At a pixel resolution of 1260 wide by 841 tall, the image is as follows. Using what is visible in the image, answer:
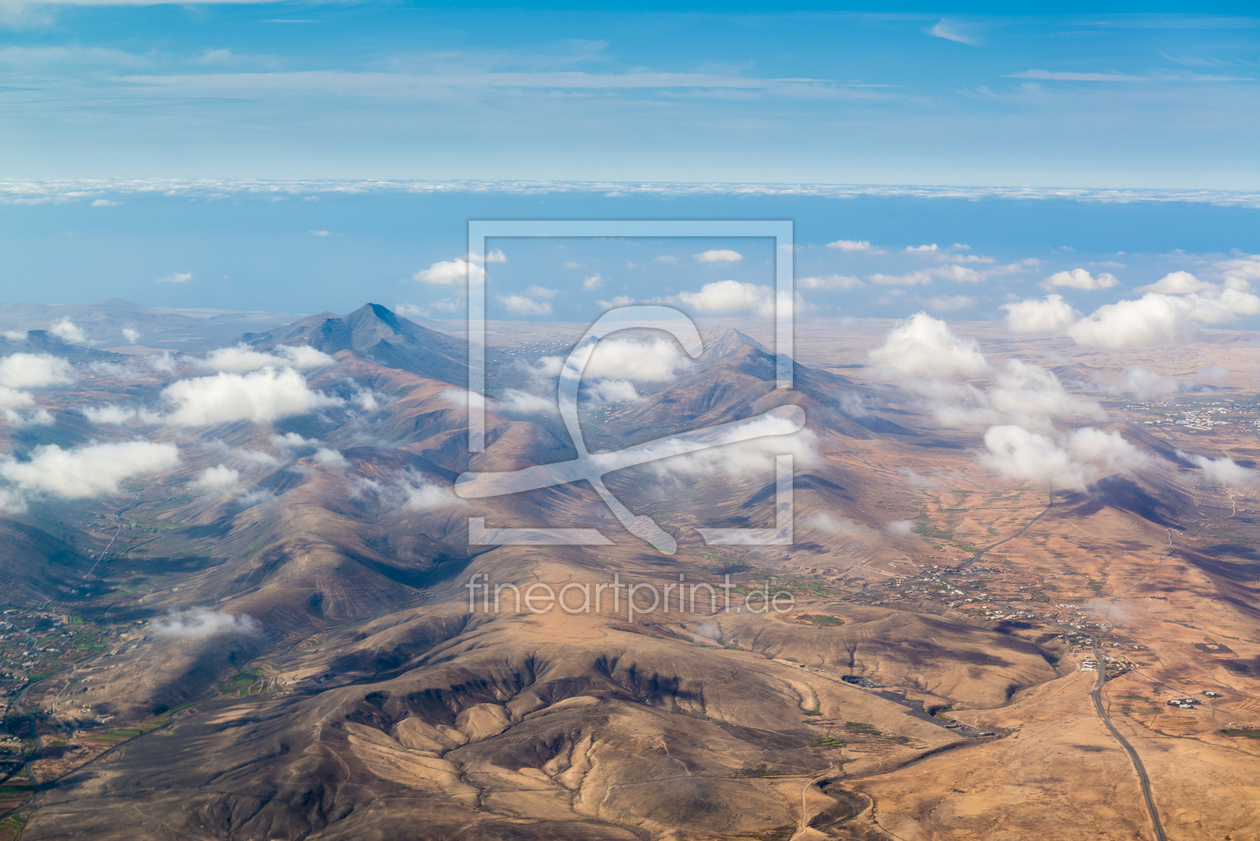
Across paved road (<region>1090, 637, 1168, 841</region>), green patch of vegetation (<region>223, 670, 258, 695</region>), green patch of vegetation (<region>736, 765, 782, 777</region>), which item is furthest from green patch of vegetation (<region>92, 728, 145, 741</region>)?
paved road (<region>1090, 637, 1168, 841</region>)

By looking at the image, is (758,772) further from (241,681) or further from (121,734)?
(121,734)

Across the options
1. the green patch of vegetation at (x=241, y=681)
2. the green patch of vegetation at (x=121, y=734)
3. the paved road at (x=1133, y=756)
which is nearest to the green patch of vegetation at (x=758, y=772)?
the paved road at (x=1133, y=756)

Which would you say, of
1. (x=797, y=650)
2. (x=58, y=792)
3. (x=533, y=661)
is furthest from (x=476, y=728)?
(x=797, y=650)

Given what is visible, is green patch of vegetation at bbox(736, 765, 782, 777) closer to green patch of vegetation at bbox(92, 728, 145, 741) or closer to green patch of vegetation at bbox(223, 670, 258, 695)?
green patch of vegetation at bbox(223, 670, 258, 695)

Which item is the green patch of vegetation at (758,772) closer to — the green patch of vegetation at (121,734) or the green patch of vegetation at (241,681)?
the green patch of vegetation at (241,681)

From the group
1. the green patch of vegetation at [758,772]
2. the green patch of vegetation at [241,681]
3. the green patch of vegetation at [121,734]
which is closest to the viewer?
the green patch of vegetation at [758,772]

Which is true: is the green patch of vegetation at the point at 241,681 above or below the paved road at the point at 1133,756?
below

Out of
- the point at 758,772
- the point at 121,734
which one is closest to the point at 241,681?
the point at 121,734

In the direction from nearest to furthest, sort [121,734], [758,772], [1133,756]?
[1133,756] → [758,772] → [121,734]

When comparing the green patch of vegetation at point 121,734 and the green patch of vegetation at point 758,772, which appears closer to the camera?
the green patch of vegetation at point 758,772

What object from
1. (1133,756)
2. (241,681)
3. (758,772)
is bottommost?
(241,681)

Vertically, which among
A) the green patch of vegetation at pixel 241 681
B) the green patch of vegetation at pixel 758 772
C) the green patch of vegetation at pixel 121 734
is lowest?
the green patch of vegetation at pixel 241 681

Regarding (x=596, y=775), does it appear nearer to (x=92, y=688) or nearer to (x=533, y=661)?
(x=533, y=661)


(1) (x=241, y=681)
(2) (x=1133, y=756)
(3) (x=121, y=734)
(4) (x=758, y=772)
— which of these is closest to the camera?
(2) (x=1133, y=756)
